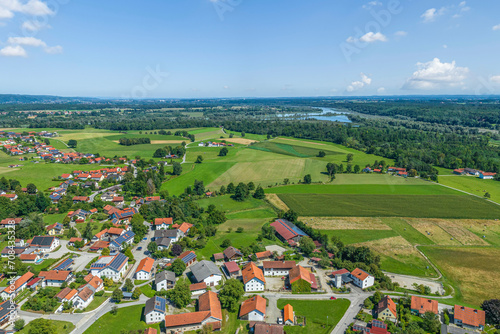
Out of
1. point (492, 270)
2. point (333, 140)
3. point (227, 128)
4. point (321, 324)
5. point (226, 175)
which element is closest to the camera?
point (321, 324)

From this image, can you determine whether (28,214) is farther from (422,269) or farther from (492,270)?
(492,270)

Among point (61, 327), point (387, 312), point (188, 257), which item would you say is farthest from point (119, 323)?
point (387, 312)

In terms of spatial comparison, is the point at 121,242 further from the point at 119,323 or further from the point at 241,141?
the point at 241,141

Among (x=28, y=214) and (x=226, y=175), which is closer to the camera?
(x=28, y=214)

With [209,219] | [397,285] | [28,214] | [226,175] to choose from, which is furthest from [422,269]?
[28,214]

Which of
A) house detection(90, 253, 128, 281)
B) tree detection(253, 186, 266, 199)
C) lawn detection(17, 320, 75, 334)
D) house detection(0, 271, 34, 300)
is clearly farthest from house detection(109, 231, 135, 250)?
tree detection(253, 186, 266, 199)

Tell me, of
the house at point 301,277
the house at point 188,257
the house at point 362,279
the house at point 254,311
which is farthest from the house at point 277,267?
the house at point 188,257
